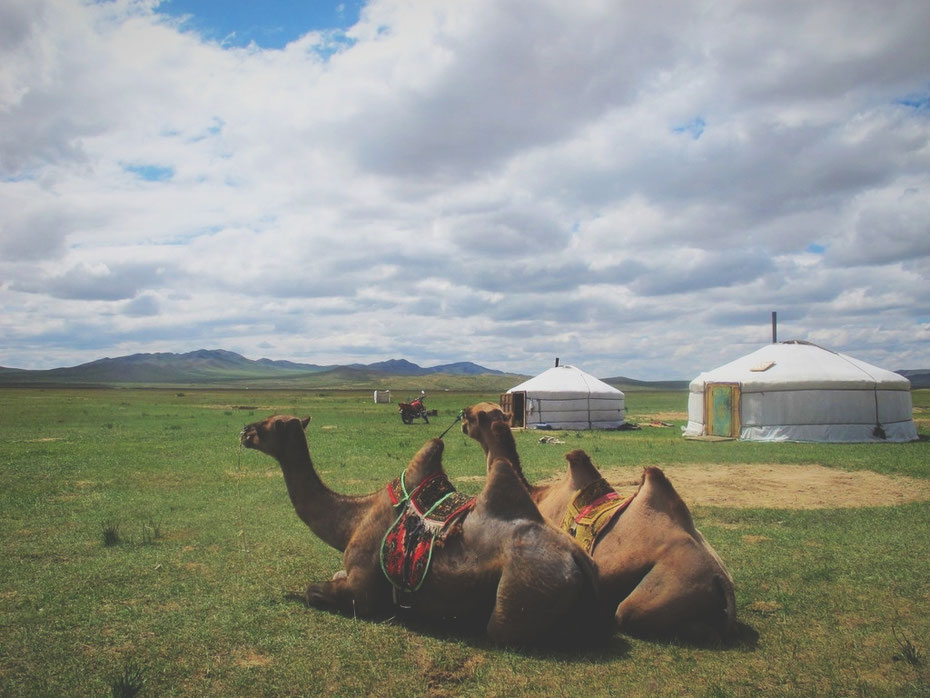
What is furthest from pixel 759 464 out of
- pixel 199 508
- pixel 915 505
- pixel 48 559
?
pixel 48 559

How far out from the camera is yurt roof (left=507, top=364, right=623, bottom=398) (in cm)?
2831

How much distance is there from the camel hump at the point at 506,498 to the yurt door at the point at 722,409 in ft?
65.8

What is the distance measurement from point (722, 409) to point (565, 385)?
721 cm

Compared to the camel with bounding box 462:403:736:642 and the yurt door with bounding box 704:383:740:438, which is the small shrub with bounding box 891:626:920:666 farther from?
the yurt door with bounding box 704:383:740:438

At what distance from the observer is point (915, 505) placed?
33.5 feet

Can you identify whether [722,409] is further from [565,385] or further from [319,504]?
[319,504]

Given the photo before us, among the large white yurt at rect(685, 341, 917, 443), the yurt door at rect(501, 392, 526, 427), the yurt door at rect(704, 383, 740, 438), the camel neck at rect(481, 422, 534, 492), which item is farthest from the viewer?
the yurt door at rect(501, 392, 526, 427)

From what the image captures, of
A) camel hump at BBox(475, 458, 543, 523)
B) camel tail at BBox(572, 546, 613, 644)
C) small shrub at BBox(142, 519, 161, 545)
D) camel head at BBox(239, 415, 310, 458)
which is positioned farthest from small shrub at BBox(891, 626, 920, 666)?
small shrub at BBox(142, 519, 161, 545)

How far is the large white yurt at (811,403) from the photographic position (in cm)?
2188

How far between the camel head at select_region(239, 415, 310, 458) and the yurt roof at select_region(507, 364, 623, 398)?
74.8 ft

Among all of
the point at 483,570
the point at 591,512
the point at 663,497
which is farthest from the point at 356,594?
the point at 663,497

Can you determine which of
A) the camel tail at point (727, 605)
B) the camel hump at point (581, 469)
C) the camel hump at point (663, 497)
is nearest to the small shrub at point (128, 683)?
the camel hump at point (581, 469)

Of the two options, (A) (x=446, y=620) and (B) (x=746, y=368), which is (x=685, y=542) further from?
(B) (x=746, y=368)

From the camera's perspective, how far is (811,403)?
864 inches
